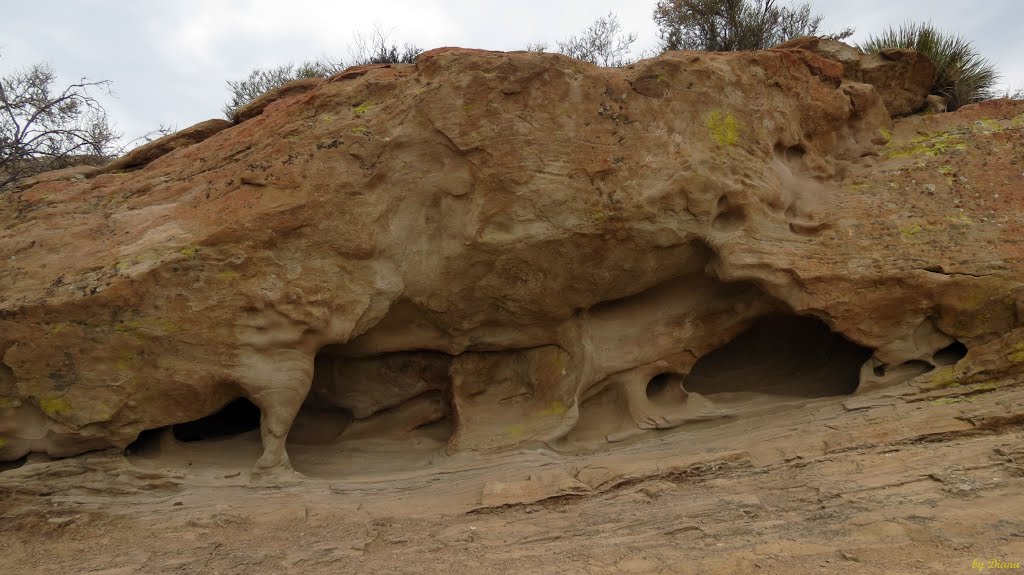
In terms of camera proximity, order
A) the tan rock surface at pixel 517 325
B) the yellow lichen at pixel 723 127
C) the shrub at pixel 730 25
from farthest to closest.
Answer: the shrub at pixel 730 25, the yellow lichen at pixel 723 127, the tan rock surface at pixel 517 325

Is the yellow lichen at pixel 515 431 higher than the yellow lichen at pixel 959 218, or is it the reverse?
the yellow lichen at pixel 959 218

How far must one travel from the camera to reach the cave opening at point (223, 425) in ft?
18.8

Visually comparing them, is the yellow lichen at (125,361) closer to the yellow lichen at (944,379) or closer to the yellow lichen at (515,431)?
the yellow lichen at (515,431)

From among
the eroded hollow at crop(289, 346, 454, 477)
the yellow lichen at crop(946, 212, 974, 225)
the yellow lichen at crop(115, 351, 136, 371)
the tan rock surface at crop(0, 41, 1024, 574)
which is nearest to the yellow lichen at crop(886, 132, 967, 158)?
the tan rock surface at crop(0, 41, 1024, 574)

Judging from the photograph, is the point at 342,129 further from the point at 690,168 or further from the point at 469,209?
the point at 690,168

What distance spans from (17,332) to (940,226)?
21.3 feet

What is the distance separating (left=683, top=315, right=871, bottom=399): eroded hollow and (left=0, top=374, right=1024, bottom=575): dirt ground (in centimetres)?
54

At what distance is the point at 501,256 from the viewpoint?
17.5 ft

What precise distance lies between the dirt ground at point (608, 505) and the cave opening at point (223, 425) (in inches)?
23.8

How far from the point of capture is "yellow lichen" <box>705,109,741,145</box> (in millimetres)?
5344

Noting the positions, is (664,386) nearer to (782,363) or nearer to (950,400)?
(782,363)

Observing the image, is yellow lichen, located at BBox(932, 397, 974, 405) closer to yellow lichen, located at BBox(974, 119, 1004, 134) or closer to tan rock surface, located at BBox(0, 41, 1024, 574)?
tan rock surface, located at BBox(0, 41, 1024, 574)

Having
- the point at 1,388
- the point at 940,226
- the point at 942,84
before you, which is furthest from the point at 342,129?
the point at 942,84

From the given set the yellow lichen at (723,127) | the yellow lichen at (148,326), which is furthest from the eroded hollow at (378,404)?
the yellow lichen at (723,127)
